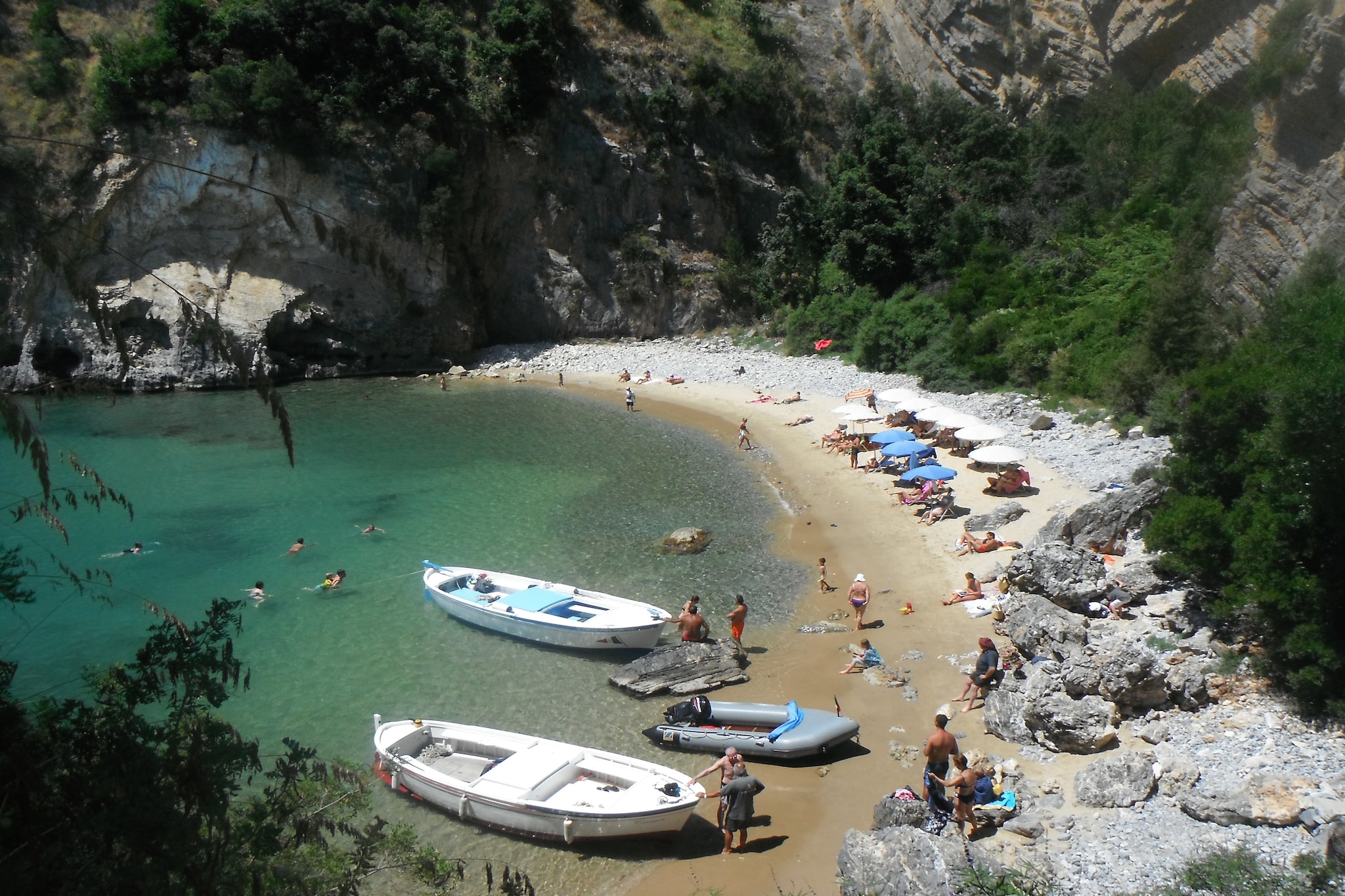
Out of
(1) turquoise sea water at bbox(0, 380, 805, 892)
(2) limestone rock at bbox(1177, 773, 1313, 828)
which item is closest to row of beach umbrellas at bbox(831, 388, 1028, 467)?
(1) turquoise sea water at bbox(0, 380, 805, 892)

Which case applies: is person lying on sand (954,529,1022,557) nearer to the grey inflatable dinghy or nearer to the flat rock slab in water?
the flat rock slab in water

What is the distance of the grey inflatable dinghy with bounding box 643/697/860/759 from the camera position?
38.0 ft

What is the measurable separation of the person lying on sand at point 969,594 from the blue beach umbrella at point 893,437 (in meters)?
7.61

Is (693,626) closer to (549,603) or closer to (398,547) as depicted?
(549,603)

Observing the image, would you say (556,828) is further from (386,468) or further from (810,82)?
(810,82)

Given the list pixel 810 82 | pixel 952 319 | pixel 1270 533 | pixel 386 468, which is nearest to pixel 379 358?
pixel 386 468

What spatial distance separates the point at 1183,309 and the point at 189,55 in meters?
37.8

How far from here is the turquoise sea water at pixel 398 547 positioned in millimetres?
13430

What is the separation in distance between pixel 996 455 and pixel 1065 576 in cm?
650

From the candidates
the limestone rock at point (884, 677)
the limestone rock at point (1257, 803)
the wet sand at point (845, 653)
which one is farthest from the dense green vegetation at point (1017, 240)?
the limestone rock at point (1257, 803)

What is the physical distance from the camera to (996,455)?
2006 cm

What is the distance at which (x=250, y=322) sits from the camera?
36.6 metres

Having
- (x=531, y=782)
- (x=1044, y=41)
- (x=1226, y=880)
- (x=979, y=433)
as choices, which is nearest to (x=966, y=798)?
(x=1226, y=880)

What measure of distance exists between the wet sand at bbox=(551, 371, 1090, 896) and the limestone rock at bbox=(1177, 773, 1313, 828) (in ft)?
6.26
